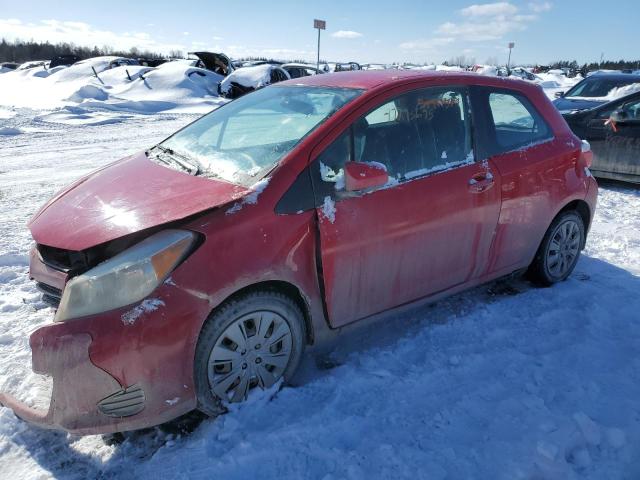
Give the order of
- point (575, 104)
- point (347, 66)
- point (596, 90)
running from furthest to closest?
point (347, 66) → point (596, 90) → point (575, 104)

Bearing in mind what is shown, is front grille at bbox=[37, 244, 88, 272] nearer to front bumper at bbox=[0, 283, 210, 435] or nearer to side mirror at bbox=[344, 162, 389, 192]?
front bumper at bbox=[0, 283, 210, 435]

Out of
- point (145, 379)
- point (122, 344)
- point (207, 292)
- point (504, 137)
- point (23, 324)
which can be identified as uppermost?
point (504, 137)

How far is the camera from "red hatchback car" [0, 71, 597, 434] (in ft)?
6.84

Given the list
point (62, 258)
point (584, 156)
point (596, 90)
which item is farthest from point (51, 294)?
point (596, 90)

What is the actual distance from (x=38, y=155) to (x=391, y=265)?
798cm

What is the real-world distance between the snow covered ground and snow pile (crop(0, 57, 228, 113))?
13.6 meters

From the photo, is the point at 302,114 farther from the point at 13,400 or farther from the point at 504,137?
the point at 13,400

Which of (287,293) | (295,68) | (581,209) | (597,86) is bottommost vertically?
(287,293)

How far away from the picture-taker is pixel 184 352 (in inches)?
85.9

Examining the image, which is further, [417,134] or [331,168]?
[417,134]

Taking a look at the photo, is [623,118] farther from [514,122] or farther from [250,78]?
[250,78]

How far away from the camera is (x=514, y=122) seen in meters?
3.52

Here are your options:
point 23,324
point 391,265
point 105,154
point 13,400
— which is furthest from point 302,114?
point 105,154

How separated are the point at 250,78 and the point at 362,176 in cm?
1646
